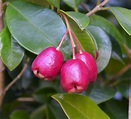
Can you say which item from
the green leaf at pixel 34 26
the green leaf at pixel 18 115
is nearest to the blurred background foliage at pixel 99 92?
the green leaf at pixel 18 115

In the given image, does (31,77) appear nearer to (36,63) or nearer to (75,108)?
(75,108)

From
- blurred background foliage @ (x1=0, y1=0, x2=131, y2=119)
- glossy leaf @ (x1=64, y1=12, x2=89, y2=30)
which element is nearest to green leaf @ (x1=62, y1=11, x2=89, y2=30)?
glossy leaf @ (x1=64, y1=12, x2=89, y2=30)

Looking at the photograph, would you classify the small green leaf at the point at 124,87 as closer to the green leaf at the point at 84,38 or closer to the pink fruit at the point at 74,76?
the green leaf at the point at 84,38

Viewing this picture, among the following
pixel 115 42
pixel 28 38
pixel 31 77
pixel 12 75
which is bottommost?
pixel 31 77

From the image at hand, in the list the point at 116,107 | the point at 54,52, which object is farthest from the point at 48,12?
the point at 116,107

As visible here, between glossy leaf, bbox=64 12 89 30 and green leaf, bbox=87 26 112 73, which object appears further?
green leaf, bbox=87 26 112 73

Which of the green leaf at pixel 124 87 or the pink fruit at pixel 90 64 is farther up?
→ the pink fruit at pixel 90 64

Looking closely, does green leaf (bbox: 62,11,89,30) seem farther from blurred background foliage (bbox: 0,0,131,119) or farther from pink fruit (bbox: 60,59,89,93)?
blurred background foliage (bbox: 0,0,131,119)
